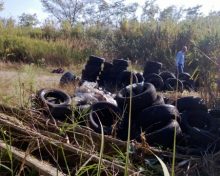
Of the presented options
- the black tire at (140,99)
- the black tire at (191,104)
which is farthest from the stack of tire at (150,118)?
the black tire at (191,104)

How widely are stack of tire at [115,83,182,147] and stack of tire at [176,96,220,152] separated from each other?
0.71 ft

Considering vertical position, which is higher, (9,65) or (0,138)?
(0,138)

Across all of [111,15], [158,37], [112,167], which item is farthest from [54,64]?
[111,15]

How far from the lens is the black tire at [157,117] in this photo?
19.1 ft

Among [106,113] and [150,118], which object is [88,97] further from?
[150,118]

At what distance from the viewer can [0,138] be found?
14.9 feet

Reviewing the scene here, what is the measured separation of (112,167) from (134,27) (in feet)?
72.9

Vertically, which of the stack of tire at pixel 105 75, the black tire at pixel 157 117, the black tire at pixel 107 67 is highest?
the black tire at pixel 157 117

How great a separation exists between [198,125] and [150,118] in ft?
4.04

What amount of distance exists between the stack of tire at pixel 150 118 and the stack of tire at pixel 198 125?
22 cm

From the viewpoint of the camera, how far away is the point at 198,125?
22.0ft

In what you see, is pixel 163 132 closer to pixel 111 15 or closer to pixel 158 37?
pixel 158 37

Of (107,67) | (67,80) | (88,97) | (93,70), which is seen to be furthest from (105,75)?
(88,97)

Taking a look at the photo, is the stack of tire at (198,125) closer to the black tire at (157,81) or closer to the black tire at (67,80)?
the black tire at (157,81)
